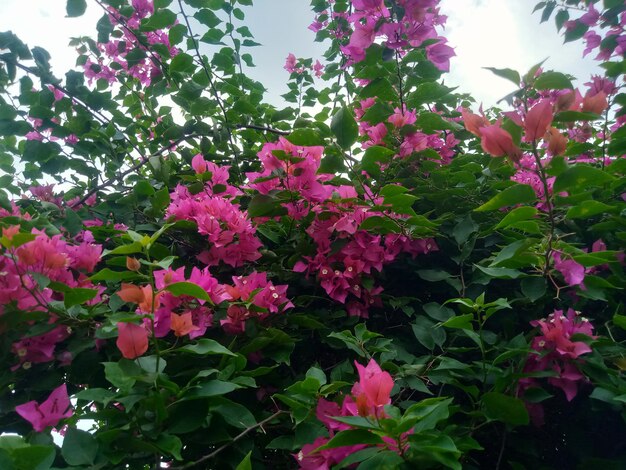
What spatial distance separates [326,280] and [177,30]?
1.07 m

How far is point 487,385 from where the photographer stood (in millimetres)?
1041

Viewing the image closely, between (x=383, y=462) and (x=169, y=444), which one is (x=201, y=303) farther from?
(x=383, y=462)

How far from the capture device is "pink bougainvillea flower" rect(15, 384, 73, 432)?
840 mm

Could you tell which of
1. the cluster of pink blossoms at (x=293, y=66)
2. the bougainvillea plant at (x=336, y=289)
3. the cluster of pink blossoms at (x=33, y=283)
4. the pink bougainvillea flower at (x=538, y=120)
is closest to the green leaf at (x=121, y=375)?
the bougainvillea plant at (x=336, y=289)

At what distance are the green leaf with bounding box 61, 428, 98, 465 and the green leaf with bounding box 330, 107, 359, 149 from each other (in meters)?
0.76

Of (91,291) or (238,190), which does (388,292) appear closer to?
(238,190)

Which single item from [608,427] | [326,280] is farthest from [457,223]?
[608,427]

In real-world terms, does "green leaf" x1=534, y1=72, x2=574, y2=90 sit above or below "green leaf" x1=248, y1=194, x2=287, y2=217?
below

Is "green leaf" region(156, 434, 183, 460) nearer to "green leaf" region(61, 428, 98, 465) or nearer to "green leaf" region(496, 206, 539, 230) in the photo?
"green leaf" region(61, 428, 98, 465)

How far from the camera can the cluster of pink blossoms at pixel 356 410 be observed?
717mm

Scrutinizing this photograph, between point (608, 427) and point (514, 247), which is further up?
point (514, 247)

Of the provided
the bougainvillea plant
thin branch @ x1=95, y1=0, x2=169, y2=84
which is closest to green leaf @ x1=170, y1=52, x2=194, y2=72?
the bougainvillea plant

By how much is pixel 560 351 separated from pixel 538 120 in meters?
0.45

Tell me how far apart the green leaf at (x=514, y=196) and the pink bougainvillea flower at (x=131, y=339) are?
23.5 inches
